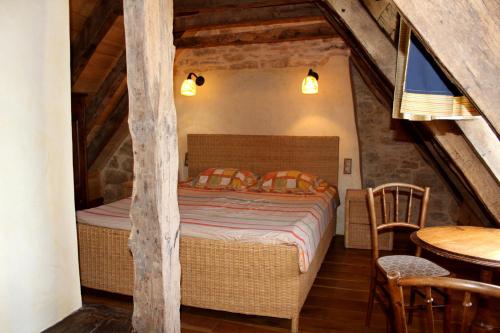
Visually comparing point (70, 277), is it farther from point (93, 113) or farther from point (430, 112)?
point (93, 113)

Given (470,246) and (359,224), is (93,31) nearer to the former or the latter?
(359,224)

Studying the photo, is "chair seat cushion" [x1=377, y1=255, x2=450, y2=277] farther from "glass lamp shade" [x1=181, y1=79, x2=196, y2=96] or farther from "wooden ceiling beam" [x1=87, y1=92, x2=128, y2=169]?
"wooden ceiling beam" [x1=87, y1=92, x2=128, y2=169]

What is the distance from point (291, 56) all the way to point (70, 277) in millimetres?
3623

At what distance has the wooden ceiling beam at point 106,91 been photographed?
14.6 feet

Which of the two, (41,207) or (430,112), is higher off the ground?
(430,112)

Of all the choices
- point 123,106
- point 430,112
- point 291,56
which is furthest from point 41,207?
point 291,56

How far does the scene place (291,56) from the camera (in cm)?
487

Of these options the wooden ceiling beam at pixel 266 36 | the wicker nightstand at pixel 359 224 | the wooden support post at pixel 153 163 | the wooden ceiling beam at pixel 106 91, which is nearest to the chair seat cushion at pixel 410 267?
the wooden support post at pixel 153 163

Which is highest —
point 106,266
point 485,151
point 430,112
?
A: point 430,112

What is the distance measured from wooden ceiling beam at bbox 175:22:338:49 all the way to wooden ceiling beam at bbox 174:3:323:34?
21 centimetres

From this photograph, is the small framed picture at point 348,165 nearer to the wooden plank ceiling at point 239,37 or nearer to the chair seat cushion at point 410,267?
the wooden plank ceiling at point 239,37

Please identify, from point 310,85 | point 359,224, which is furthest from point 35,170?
point 359,224

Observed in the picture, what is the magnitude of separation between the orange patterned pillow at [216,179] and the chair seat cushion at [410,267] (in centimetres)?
239

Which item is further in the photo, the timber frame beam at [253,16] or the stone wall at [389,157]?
the stone wall at [389,157]
